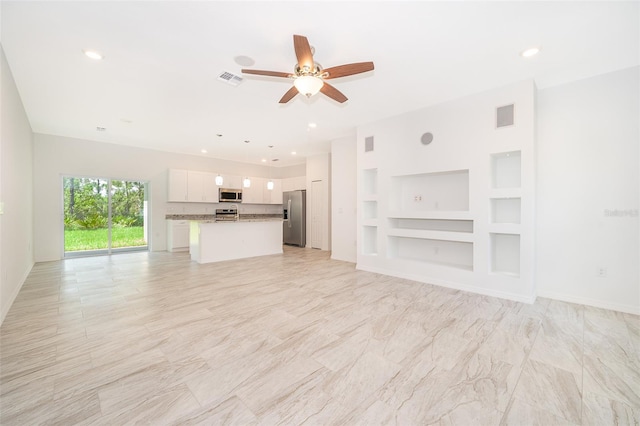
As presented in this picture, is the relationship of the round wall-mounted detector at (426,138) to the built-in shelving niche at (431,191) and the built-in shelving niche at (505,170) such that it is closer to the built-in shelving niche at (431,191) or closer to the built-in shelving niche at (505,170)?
the built-in shelving niche at (431,191)

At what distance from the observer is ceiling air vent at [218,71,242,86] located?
3310 mm

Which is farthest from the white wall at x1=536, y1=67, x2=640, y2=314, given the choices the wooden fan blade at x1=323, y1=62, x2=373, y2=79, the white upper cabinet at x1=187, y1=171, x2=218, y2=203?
the white upper cabinet at x1=187, y1=171, x2=218, y2=203

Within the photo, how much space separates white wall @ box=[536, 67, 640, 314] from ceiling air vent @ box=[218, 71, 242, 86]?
4162 mm

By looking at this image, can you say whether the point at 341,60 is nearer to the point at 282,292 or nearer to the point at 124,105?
the point at 282,292

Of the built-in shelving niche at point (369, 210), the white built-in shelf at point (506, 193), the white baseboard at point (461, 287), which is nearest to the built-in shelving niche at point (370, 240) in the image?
the built-in shelving niche at point (369, 210)

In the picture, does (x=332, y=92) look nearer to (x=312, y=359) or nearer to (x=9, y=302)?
(x=312, y=359)

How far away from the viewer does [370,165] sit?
16.7 feet

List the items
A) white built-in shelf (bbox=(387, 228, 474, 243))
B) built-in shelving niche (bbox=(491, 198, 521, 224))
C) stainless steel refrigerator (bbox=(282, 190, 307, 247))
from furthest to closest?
stainless steel refrigerator (bbox=(282, 190, 307, 247)), white built-in shelf (bbox=(387, 228, 474, 243)), built-in shelving niche (bbox=(491, 198, 521, 224))

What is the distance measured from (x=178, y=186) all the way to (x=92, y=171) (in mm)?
1928

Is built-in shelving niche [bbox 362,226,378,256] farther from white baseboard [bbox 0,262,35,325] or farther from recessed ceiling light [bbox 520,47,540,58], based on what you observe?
white baseboard [bbox 0,262,35,325]

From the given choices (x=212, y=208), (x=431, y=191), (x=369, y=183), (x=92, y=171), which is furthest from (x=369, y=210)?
(x=92, y=171)

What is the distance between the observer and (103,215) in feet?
22.3

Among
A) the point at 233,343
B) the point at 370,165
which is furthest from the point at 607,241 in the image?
the point at 233,343

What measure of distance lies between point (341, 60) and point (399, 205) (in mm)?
2895
